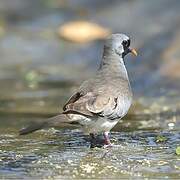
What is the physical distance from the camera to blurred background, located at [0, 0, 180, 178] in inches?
270

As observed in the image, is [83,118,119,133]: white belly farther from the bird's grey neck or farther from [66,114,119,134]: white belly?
the bird's grey neck

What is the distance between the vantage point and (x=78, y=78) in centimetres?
1449

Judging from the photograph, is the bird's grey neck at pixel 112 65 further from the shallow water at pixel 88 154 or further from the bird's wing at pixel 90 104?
the shallow water at pixel 88 154

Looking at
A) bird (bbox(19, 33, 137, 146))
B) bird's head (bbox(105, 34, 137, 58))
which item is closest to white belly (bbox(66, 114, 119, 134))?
bird (bbox(19, 33, 137, 146))

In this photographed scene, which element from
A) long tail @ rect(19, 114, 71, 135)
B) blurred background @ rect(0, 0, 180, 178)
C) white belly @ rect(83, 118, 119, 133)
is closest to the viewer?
long tail @ rect(19, 114, 71, 135)

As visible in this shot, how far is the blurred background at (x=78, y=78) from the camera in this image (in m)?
6.85

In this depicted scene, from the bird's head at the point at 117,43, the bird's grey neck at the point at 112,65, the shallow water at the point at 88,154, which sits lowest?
the shallow water at the point at 88,154

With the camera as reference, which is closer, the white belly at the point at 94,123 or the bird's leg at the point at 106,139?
the white belly at the point at 94,123

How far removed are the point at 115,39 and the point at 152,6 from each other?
377 inches

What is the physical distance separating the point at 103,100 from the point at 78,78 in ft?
24.3

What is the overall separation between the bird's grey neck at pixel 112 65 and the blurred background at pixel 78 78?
74 cm

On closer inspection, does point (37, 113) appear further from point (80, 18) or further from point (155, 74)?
point (80, 18)

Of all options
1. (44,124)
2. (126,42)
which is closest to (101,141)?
(126,42)

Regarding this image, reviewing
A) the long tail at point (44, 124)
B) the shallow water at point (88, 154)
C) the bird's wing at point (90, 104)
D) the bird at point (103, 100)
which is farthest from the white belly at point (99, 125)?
the long tail at point (44, 124)
